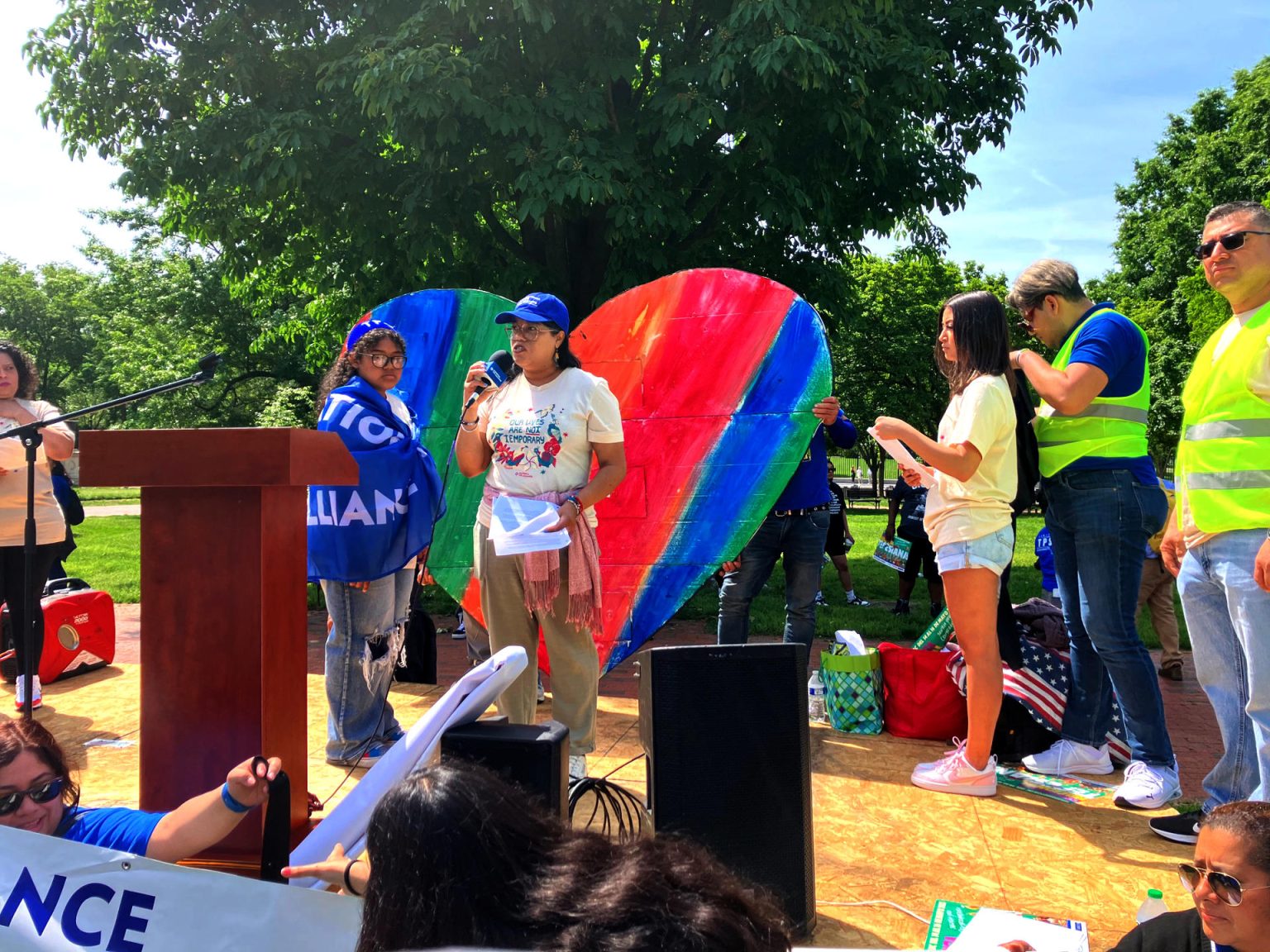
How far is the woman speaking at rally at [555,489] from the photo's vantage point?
12.2ft

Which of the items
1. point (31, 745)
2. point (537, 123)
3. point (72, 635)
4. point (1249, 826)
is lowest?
point (72, 635)

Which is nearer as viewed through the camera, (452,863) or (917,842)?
(452,863)

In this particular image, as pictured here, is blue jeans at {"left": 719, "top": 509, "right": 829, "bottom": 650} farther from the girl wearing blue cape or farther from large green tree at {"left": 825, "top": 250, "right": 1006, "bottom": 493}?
large green tree at {"left": 825, "top": 250, "right": 1006, "bottom": 493}

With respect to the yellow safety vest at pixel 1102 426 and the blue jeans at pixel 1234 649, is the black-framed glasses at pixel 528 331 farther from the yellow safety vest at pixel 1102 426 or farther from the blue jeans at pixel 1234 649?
the blue jeans at pixel 1234 649

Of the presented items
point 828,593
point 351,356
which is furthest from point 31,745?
point 828,593

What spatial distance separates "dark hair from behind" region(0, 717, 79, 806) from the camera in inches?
78.5

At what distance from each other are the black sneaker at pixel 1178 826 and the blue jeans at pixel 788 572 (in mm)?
1769

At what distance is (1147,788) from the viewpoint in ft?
11.2

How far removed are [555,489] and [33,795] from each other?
6.90 feet

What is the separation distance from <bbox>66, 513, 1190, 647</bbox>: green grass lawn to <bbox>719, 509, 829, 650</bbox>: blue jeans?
3.05 metres

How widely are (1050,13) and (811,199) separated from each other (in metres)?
3.12

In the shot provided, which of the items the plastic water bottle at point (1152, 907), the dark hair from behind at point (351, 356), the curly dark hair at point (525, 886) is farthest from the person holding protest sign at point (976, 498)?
the curly dark hair at point (525, 886)

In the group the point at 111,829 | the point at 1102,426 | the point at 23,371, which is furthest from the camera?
the point at 23,371

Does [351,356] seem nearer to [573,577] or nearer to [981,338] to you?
[573,577]
